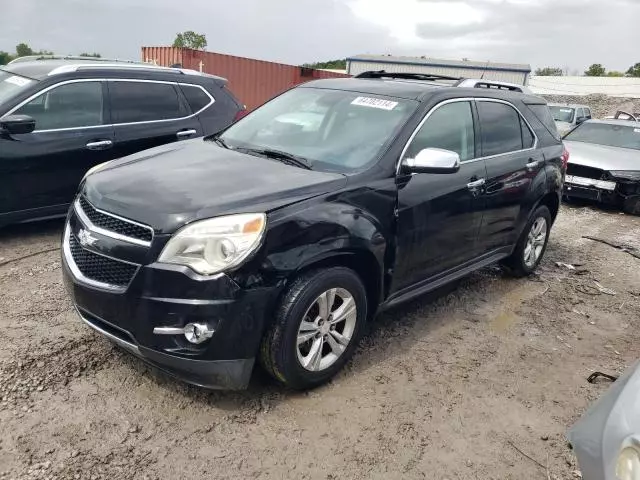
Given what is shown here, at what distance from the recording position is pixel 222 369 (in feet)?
9.30

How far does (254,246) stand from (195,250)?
291 millimetres

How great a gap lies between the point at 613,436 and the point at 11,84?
584 centimetres

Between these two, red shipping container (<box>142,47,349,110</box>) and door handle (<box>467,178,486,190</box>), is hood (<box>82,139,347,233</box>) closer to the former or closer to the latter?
door handle (<box>467,178,486,190</box>)

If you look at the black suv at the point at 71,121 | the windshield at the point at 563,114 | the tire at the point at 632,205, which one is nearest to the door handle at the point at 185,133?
the black suv at the point at 71,121

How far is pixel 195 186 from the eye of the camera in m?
3.07

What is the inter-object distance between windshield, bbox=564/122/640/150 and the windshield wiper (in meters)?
8.80

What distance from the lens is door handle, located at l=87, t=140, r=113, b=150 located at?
18.1ft

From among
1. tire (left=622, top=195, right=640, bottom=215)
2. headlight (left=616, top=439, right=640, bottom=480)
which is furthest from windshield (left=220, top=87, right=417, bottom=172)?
tire (left=622, top=195, right=640, bottom=215)

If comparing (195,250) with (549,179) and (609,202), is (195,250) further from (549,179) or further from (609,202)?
(609,202)

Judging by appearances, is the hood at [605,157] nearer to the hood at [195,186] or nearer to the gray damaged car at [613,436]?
the hood at [195,186]

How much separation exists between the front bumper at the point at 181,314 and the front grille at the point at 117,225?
6 centimetres

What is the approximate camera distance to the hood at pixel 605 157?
933cm

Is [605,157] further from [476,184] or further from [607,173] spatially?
[476,184]

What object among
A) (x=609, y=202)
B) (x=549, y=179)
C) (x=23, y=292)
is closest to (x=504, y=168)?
(x=549, y=179)
